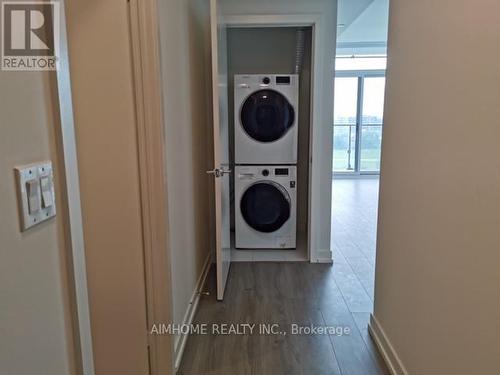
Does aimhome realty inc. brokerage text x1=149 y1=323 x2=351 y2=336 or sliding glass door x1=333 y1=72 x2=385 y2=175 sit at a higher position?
sliding glass door x1=333 y1=72 x2=385 y2=175

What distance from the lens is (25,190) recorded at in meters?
0.71

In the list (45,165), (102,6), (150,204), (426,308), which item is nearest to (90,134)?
(150,204)

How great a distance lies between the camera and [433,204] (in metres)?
1.49

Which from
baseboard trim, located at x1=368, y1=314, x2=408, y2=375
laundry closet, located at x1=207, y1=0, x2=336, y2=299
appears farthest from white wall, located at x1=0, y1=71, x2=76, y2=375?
laundry closet, located at x1=207, y1=0, x2=336, y2=299

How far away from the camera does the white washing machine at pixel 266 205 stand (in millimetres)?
3592

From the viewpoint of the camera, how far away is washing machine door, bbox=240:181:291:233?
3604mm

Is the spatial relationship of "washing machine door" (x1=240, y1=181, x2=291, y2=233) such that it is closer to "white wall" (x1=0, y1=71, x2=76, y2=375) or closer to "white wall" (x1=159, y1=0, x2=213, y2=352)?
"white wall" (x1=159, y1=0, x2=213, y2=352)

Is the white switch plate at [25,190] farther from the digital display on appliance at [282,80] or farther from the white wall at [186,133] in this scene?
the digital display on appliance at [282,80]

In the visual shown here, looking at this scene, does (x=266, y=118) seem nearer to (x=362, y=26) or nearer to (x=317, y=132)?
(x=317, y=132)

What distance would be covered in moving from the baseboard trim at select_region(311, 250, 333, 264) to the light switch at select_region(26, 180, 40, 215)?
2.91 meters

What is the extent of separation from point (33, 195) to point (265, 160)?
294 cm

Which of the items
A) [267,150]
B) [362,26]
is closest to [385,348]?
[267,150]

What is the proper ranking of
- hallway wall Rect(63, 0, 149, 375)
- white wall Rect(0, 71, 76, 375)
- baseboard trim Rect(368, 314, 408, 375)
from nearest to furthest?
white wall Rect(0, 71, 76, 375) → hallway wall Rect(63, 0, 149, 375) → baseboard trim Rect(368, 314, 408, 375)

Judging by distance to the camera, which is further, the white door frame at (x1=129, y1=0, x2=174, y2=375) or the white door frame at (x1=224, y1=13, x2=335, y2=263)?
the white door frame at (x1=224, y1=13, x2=335, y2=263)
